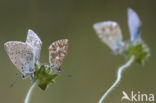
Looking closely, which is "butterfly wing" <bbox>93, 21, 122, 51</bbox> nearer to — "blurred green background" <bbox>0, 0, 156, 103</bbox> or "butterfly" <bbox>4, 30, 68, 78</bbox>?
"butterfly" <bbox>4, 30, 68, 78</bbox>

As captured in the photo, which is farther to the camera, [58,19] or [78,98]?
[58,19]

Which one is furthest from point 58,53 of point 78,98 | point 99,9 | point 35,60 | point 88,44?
point 99,9

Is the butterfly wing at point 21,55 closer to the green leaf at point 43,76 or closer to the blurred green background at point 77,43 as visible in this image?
the green leaf at point 43,76

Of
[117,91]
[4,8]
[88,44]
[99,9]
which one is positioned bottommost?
[117,91]

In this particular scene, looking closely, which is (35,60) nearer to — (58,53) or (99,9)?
(58,53)

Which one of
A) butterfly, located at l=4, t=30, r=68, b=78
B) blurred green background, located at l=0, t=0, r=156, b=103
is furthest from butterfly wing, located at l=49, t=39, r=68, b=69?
blurred green background, located at l=0, t=0, r=156, b=103

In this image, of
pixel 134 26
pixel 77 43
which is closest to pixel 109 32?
pixel 134 26
